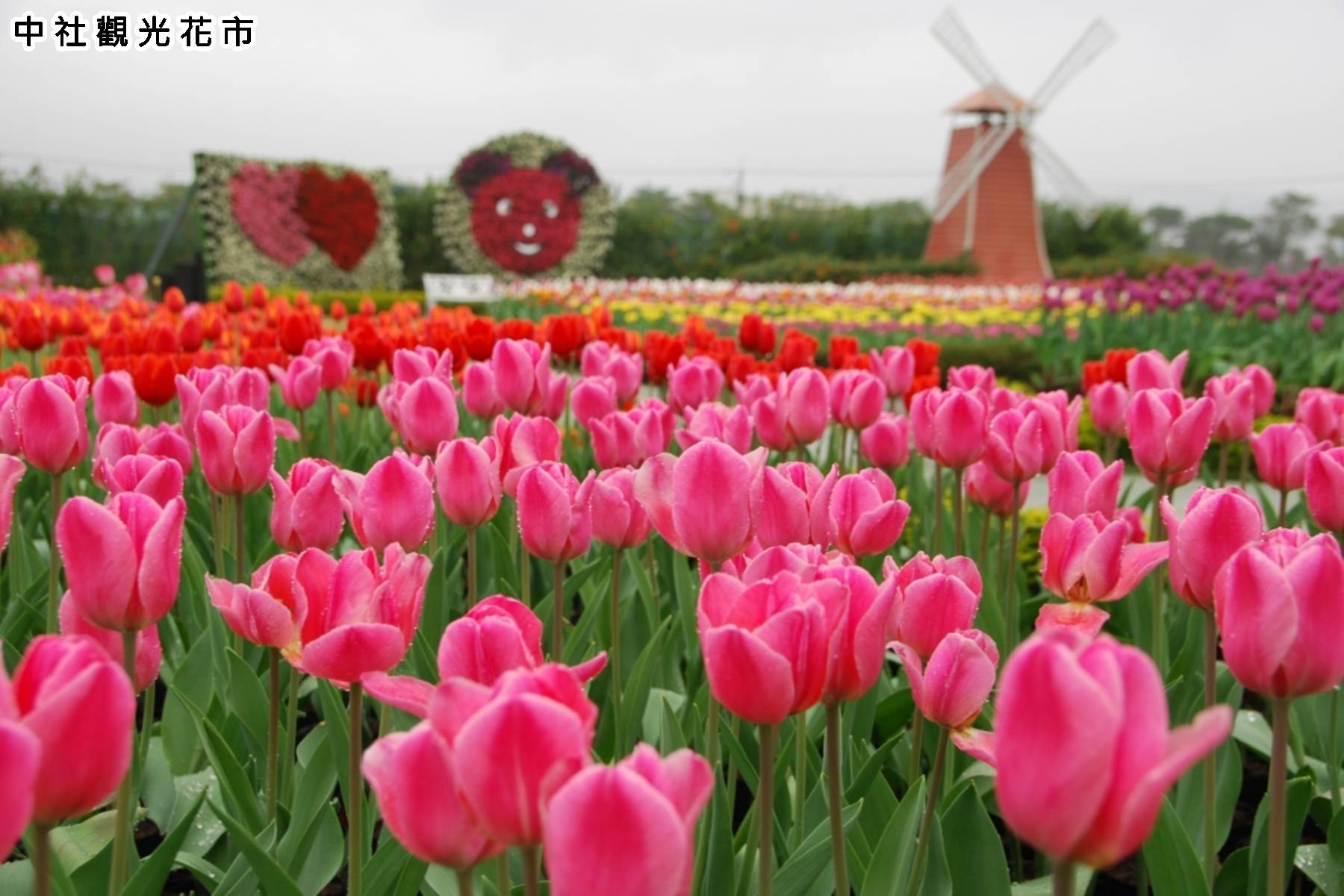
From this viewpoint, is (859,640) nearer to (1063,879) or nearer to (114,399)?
(1063,879)

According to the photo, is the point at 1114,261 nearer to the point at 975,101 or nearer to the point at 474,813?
the point at 975,101

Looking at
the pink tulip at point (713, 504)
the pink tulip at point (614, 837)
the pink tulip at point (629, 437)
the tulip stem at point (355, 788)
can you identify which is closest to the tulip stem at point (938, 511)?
the pink tulip at point (629, 437)

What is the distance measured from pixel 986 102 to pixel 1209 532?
30270 mm

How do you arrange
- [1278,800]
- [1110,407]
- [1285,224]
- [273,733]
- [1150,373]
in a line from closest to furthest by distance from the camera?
[1278,800] → [273,733] → [1150,373] → [1110,407] → [1285,224]

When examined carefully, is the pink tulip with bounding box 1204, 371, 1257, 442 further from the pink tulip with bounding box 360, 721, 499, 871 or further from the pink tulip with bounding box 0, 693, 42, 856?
the pink tulip with bounding box 0, 693, 42, 856

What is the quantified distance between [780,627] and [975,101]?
101 ft

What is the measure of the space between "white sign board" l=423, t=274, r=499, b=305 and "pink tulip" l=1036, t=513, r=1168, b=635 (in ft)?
51.6

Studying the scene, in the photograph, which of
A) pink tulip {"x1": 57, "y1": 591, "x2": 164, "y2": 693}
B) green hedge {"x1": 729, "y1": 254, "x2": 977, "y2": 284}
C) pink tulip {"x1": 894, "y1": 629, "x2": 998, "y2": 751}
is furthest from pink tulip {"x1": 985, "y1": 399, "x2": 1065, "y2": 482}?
green hedge {"x1": 729, "y1": 254, "x2": 977, "y2": 284}

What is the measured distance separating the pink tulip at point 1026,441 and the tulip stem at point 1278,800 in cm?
105

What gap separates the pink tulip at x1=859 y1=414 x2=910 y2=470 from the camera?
8.43 feet

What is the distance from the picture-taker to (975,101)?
29.5 m

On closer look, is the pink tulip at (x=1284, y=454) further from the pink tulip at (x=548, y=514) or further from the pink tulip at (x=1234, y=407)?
the pink tulip at (x=548, y=514)

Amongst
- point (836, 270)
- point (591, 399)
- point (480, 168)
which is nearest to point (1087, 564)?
point (591, 399)

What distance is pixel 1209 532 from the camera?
123cm
